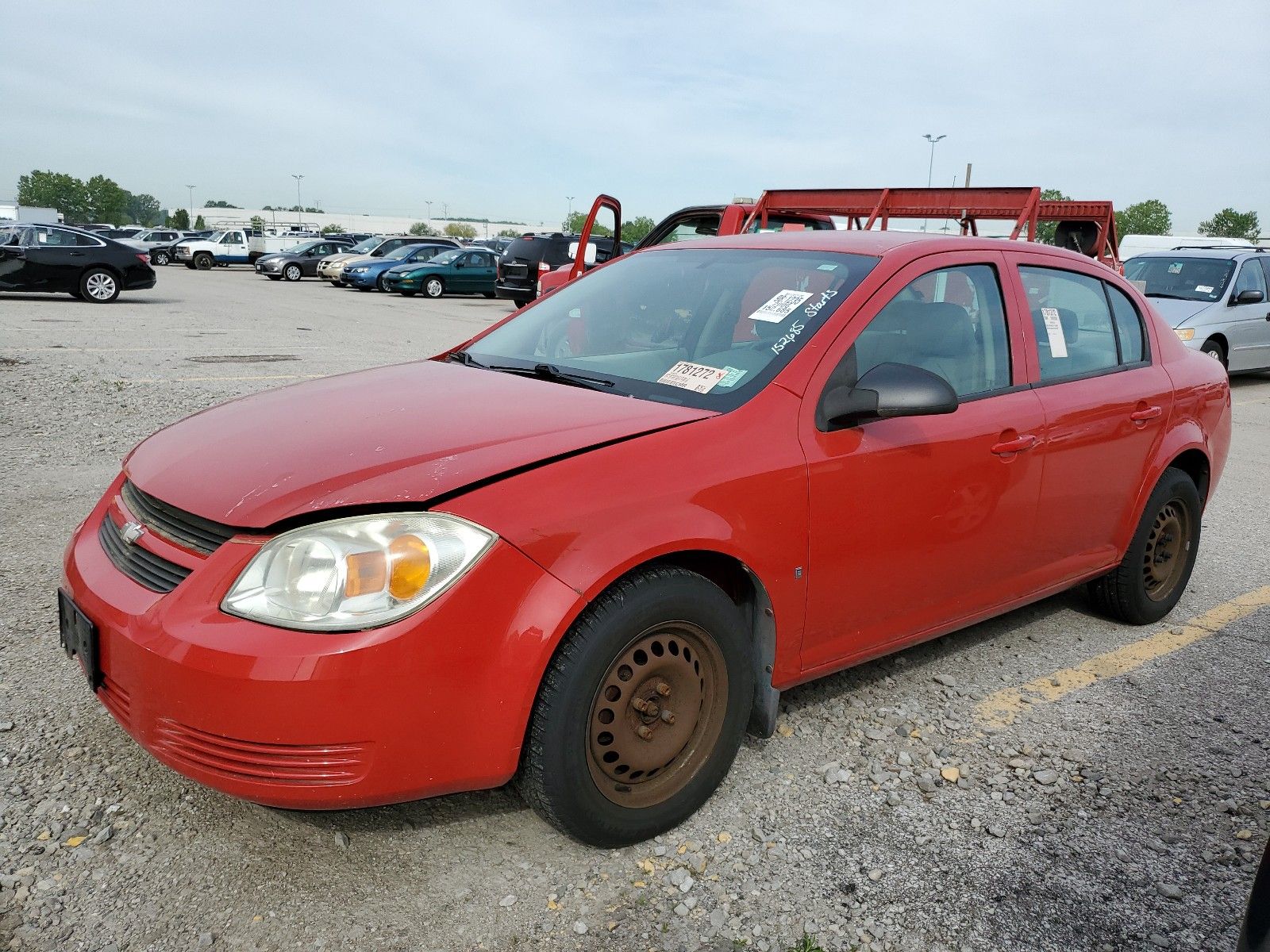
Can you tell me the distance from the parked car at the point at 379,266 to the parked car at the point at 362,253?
0.55 m

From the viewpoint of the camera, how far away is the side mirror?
9.11 ft

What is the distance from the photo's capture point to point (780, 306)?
308 centimetres

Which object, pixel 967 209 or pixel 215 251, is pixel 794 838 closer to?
pixel 967 209

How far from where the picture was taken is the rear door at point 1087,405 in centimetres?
354

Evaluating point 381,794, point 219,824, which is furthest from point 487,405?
point 219,824

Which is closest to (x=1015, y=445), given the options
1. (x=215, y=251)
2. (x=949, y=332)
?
(x=949, y=332)

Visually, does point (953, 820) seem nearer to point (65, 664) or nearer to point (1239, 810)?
point (1239, 810)

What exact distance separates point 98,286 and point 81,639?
59.6 ft

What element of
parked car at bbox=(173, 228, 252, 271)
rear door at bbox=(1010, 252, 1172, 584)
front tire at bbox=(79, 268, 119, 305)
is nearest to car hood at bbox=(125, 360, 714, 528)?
rear door at bbox=(1010, 252, 1172, 584)

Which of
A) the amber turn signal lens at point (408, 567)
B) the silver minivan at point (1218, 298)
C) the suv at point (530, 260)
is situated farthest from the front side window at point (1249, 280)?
the amber turn signal lens at point (408, 567)

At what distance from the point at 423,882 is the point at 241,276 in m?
35.1

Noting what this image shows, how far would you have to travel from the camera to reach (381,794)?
7.25 ft

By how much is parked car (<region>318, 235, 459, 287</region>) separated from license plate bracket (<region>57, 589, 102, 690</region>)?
27330mm

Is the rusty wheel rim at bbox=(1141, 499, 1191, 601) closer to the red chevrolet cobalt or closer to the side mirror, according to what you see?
the red chevrolet cobalt
